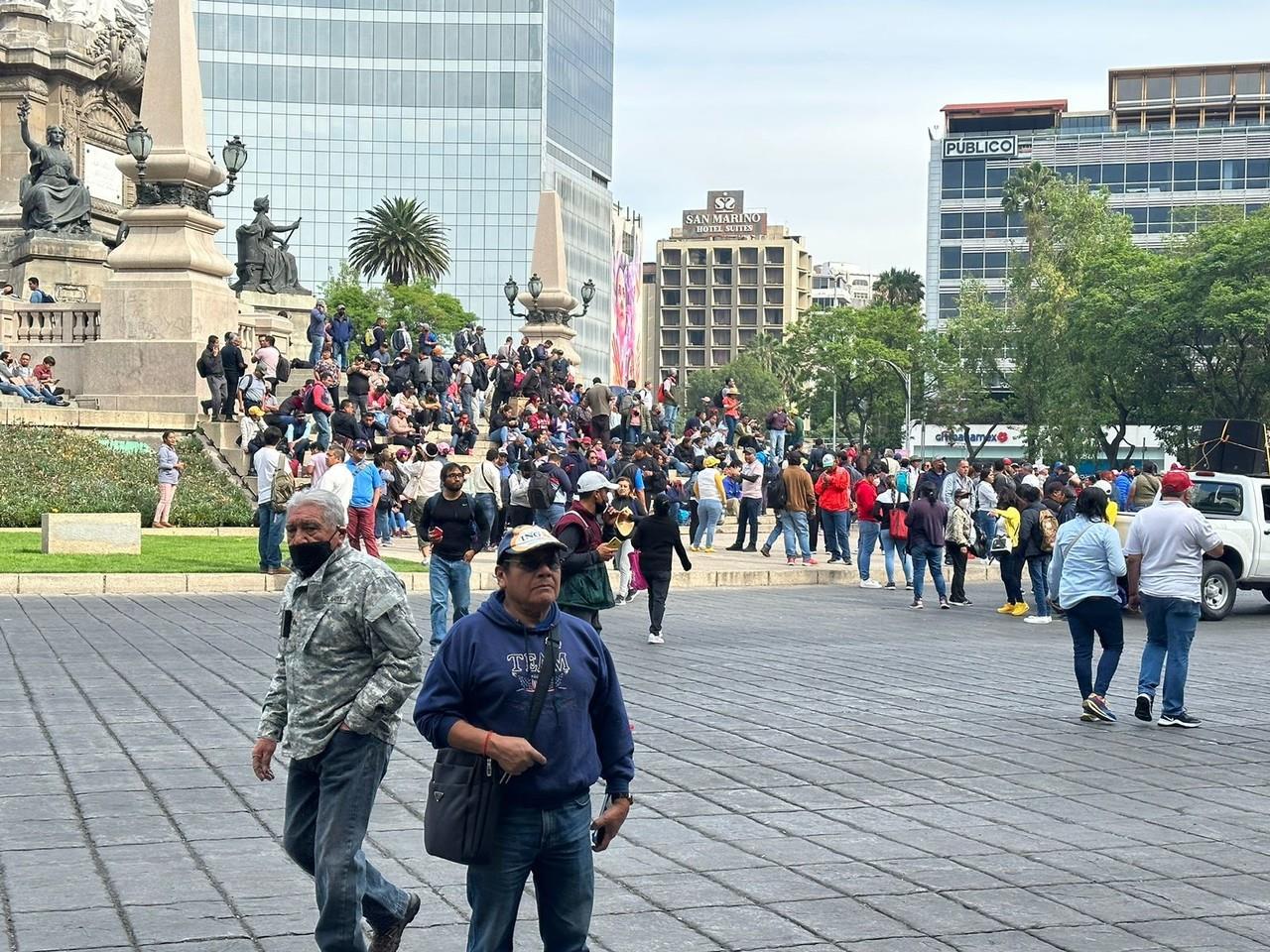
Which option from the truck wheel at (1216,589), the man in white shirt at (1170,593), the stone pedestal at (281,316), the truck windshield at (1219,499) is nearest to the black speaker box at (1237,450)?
the truck windshield at (1219,499)

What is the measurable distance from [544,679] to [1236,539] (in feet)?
56.4

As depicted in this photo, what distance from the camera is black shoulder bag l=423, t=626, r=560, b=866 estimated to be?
412 centimetres

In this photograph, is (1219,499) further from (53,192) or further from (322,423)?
(53,192)

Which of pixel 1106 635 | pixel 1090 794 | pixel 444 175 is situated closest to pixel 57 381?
pixel 1106 635

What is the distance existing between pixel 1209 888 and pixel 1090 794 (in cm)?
194

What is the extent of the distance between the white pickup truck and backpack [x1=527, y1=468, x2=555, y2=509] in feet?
22.4

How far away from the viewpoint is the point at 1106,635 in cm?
1118

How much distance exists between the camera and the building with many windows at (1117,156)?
101188mm

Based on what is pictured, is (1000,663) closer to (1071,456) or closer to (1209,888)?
(1209,888)

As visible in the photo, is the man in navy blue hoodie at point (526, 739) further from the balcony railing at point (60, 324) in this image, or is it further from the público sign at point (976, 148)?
the público sign at point (976, 148)

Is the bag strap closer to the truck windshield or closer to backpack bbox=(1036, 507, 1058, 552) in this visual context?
backpack bbox=(1036, 507, 1058, 552)

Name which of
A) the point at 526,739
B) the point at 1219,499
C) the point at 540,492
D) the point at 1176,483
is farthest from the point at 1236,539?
the point at 526,739

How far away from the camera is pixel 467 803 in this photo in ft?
13.6

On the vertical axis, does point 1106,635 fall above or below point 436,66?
below
